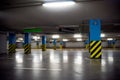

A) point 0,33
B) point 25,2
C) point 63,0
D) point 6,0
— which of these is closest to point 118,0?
point 63,0

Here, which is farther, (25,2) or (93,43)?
(93,43)

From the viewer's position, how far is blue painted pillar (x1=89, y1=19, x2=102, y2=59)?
437 inches

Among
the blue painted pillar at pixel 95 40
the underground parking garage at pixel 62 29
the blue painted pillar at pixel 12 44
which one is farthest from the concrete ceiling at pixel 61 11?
the blue painted pillar at pixel 12 44

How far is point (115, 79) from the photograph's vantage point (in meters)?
4.95

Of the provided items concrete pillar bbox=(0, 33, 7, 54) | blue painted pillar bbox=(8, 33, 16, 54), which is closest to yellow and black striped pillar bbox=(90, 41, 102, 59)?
concrete pillar bbox=(0, 33, 7, 54)

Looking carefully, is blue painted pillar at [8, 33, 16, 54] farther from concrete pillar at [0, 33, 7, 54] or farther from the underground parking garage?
concrete pillar at [0, 33, 7, 54]

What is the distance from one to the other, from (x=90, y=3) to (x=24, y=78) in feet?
15.6

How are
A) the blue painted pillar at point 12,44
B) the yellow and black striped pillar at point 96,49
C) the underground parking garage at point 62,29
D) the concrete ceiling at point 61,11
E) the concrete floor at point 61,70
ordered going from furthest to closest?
1. the blue painted pillar at point 12,44
2. the yellow and black striped pillar at point 96,49
3. the concrete ceiling at point 61,11
4. the underground parking garage at point 62,29
5. the concrete floor at point 61,70

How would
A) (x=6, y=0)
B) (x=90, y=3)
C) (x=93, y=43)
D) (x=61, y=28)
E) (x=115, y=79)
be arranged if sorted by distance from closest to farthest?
(x=115, y=79) → (x=6, y=0) → (x=90, y=3) → (x=93, y=43) → (x=61, y=28)

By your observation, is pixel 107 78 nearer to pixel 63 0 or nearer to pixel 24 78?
pixel 24 78

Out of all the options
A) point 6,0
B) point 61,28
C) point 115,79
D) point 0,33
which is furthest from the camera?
point 0,33

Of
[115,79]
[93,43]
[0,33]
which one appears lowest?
[115,79]

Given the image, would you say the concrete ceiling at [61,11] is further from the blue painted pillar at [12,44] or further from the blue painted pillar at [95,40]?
the blue painted pillar at [12,44]

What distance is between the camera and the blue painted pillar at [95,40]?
1111cm
